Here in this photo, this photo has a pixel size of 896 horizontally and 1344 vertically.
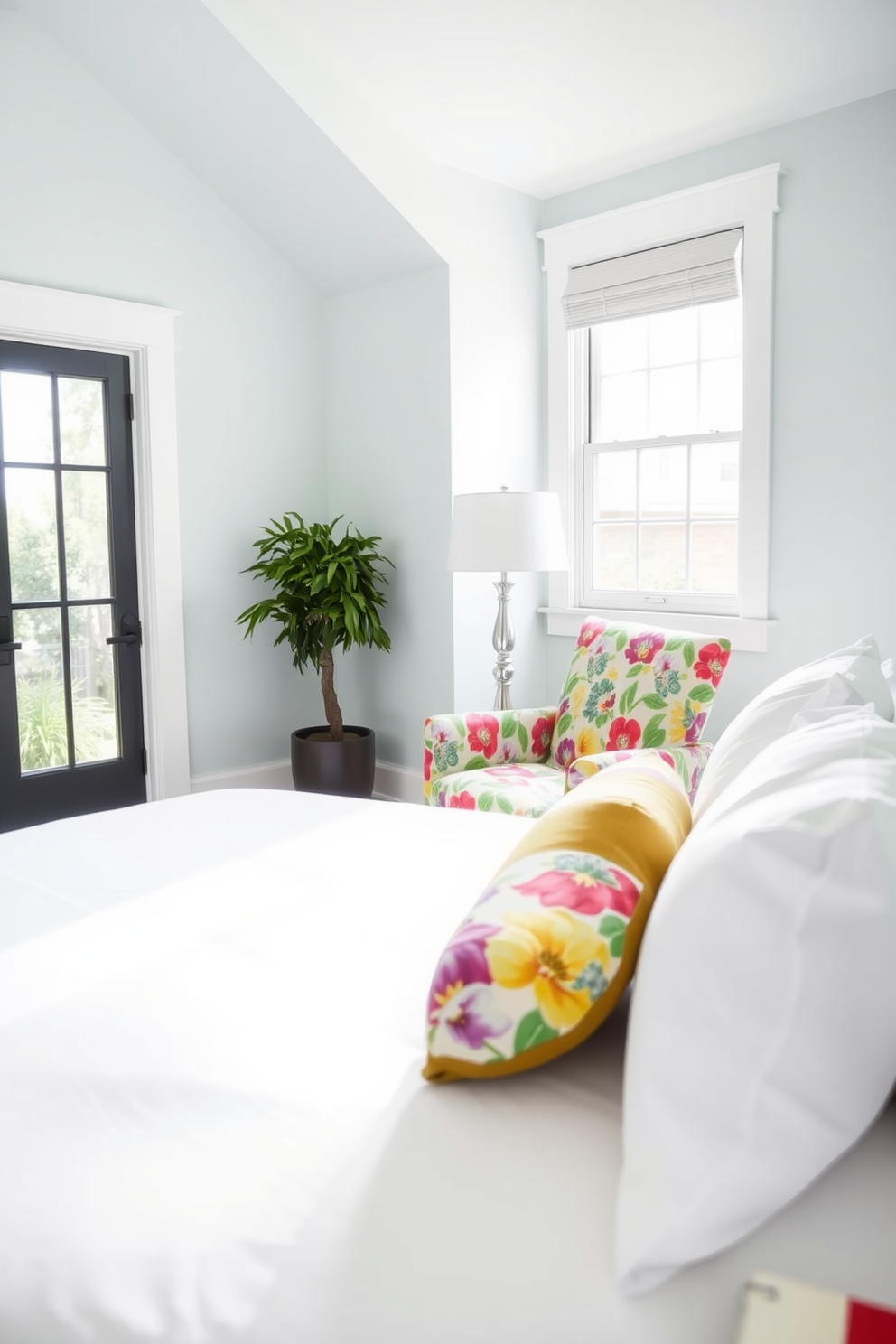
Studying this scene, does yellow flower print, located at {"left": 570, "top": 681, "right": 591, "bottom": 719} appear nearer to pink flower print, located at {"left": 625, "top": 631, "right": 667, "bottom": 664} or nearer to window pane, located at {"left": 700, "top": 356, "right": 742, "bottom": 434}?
pink flower print, located at {"left": 625, "top": 631, "right": 667, "bottom": 664}

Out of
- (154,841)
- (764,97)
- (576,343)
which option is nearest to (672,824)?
(154,841)

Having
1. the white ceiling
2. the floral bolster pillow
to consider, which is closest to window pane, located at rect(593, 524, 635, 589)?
the white ceiling

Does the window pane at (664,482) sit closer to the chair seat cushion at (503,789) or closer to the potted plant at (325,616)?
the potted plant at (325,616)

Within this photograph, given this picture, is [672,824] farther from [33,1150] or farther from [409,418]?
[409,418]

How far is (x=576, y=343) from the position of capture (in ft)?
14.3

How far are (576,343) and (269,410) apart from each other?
1.41 meters

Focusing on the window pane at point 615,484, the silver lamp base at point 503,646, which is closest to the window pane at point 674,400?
the window pane at point 615,484

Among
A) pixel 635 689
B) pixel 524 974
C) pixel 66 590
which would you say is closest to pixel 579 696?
pixel 635 689

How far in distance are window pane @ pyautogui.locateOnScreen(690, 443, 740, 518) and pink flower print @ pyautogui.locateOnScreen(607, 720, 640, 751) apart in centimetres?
120

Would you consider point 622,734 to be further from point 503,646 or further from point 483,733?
point 503,646

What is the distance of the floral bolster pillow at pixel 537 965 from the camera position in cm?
100

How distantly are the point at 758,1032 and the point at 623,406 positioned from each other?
3777mm

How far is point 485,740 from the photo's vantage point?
11.1 feet

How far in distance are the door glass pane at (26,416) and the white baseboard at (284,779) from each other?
151 centimetres
